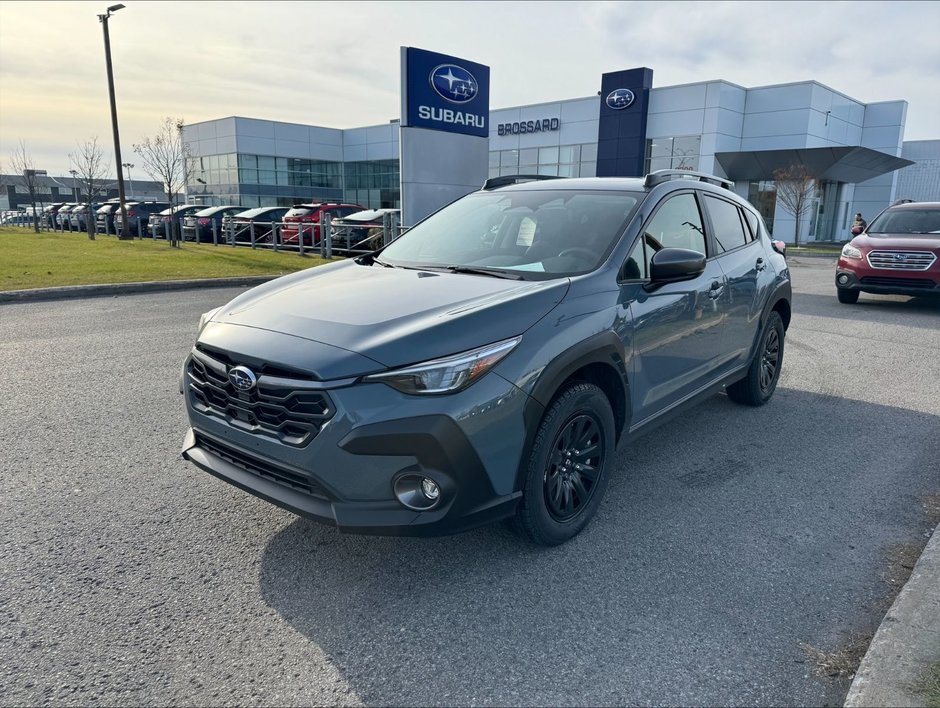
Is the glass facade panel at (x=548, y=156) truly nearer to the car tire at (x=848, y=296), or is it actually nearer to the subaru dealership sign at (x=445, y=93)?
the subaru dealership sign at (x=445, y=93)

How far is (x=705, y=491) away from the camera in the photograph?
3.98m

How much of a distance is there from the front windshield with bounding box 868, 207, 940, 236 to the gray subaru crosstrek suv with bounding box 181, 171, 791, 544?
903 centimetres

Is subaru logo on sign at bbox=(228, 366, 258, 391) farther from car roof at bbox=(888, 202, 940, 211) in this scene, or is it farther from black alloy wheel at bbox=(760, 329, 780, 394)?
car roof at bbox=(888, 202, 940, 211)

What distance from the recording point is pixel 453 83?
14.8 meters

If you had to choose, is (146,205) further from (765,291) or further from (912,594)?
(912,594)

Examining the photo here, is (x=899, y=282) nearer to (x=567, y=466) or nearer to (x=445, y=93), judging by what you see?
(x=445, y=93)

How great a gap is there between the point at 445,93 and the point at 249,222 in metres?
10.0

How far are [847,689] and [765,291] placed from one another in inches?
139

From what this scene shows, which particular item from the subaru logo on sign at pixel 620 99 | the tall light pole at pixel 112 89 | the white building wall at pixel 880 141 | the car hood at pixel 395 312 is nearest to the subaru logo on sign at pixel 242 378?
the car hood at pixel 395 312

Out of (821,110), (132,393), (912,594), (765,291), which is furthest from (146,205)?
(821,110)

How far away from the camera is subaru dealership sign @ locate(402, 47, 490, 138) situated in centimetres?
1416

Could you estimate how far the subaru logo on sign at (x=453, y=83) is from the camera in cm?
1458

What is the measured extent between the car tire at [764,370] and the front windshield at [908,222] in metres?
7.28

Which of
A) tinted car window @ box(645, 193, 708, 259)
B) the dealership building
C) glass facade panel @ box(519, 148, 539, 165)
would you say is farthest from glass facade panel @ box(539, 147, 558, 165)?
tinted car window @ box(645, 193, 708, 259)
